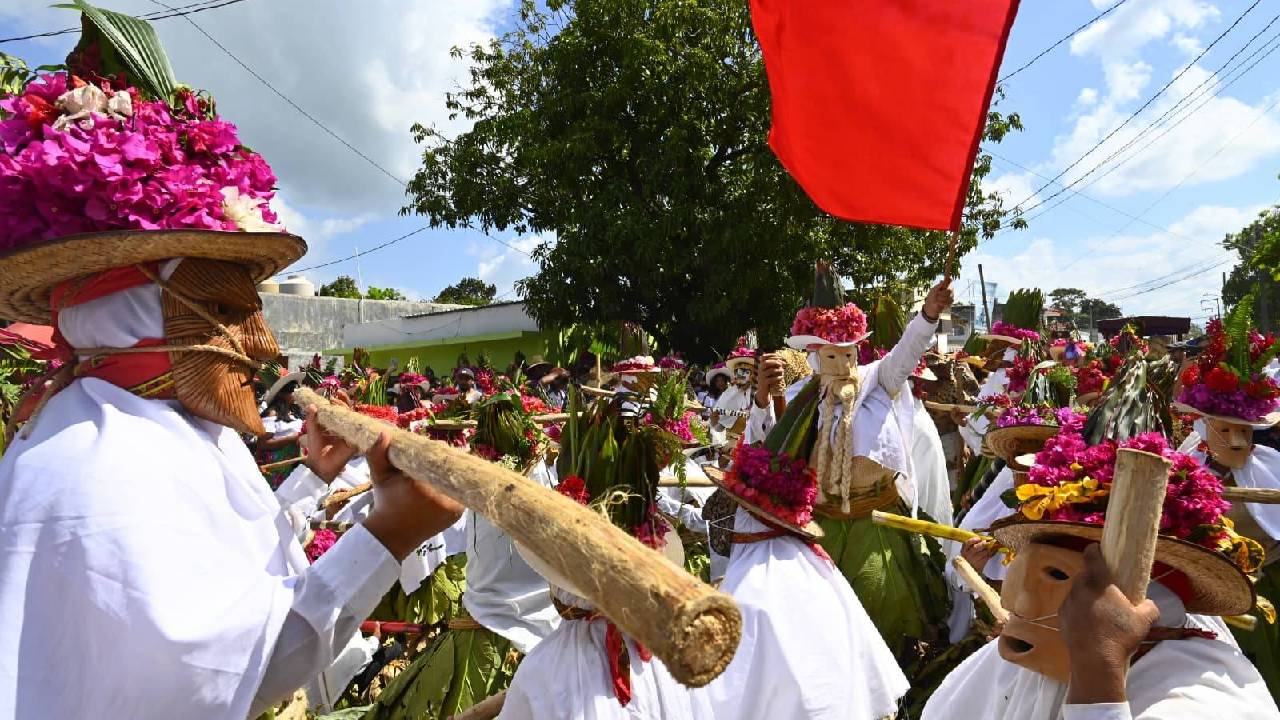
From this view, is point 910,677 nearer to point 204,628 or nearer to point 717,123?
point 204,628

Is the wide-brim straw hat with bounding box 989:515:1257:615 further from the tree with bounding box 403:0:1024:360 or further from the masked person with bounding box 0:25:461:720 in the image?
the tree with bounding box 403:0:1024:360

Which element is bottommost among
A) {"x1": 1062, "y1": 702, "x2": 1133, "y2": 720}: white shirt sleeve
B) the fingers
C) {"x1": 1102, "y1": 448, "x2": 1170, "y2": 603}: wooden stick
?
{"x1": 1062, "y1": 702, "x2": 1133, "y2": 720}: white shirt sleeve

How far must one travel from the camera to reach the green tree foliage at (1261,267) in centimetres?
1791

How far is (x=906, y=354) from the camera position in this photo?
5996 millimetres

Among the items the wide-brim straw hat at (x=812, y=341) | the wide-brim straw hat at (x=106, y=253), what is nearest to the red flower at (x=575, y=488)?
the wide-brim straw hat at (x=106, y=253)

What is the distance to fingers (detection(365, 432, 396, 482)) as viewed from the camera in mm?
2100

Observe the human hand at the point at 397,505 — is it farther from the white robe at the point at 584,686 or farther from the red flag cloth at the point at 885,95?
the red flag cloth at the point at 885,95

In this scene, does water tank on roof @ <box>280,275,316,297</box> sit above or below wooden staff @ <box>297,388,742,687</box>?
above

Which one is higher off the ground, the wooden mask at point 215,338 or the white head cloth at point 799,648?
the wooden mask at point 215,338

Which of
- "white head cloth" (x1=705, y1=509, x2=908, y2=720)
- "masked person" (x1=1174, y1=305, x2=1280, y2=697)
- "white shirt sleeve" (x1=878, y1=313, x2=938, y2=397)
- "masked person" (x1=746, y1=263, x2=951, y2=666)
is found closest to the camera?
"white head cloth" (x1=705, y1=509, x2=908, y2=720)

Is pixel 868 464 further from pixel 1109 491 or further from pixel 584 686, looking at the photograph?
pixel 1109 491

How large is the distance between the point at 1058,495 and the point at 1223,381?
137 inches

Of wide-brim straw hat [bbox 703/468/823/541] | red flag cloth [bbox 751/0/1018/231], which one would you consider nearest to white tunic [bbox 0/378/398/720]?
wide-brim straw hat [bbox 703/468/823/541]

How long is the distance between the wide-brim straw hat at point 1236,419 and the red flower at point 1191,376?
201 mm
